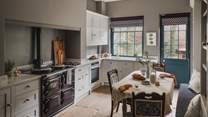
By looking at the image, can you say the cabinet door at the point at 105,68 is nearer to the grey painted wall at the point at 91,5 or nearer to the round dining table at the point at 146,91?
the grey painted wall at the point at 91,5

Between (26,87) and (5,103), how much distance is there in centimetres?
44

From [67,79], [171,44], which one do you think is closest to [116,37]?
[171,44]

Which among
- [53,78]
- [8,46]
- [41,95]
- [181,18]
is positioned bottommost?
[41,95]

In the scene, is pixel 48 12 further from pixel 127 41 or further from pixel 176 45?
pixel 176 45

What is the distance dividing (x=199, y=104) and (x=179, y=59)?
366 cm

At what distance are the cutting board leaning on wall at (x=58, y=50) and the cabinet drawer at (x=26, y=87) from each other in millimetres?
1513

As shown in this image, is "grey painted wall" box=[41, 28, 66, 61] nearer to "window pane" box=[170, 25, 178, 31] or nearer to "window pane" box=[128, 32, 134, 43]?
"window pane" box=[128, 32, 134, 43]

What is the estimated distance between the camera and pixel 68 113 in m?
4.11

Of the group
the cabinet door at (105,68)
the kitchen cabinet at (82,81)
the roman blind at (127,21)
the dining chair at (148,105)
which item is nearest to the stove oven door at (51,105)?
the kitchen cabinet at (82,81)

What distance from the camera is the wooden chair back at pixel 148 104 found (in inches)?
94.6

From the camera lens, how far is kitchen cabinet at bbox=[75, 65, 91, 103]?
470 centimetres

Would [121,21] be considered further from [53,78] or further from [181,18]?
[53,78]

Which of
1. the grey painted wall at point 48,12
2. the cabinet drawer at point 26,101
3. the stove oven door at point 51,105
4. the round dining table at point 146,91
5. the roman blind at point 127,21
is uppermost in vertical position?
the roman blind at point 127,21

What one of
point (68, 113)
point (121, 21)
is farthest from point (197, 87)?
point (121, 21)
